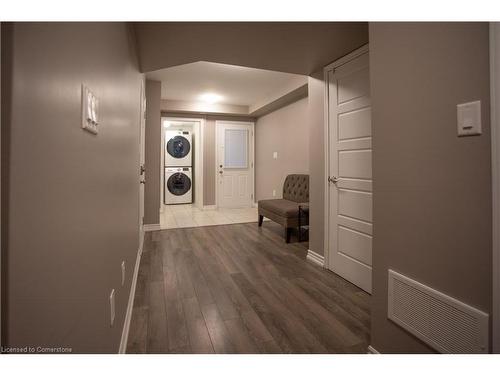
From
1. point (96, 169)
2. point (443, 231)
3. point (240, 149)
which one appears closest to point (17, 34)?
point (96, 169)

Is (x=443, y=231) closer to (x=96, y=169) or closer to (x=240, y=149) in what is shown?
(x=96, y=169)

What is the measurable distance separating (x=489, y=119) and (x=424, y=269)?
0.66 m

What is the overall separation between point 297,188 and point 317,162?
1424 millimetres

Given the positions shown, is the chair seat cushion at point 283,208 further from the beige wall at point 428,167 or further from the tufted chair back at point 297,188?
the beige wall at point 428,167

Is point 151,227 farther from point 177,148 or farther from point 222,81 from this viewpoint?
point 177,148

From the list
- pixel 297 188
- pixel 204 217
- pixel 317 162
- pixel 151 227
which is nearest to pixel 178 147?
pixel 204 217

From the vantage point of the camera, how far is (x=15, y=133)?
412mm

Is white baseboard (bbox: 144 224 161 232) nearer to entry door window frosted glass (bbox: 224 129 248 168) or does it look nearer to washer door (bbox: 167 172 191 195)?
entry door window frosted glass (bbox: 224 129 248 168)

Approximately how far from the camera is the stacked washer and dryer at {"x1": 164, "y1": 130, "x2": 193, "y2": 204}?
23.1 feet

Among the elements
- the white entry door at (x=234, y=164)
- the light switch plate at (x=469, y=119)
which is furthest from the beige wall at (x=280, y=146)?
the light switch plate at (x=469, y=119)

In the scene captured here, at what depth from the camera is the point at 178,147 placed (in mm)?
7074

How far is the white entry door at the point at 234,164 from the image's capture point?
6180 mm

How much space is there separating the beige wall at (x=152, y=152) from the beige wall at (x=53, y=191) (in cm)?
342
